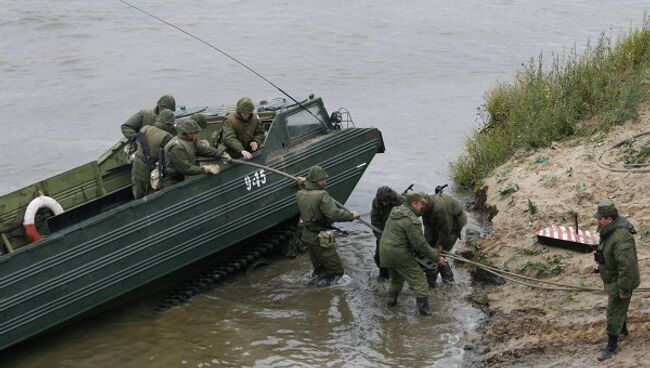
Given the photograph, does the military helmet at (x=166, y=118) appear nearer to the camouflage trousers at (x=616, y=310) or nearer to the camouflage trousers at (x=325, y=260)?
the camouflage trousers at (x=325, y=260)

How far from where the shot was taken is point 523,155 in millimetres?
14273

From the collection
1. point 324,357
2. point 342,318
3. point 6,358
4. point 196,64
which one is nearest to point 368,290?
point 342,318

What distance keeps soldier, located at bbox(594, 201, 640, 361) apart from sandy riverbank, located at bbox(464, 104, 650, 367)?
0.29 metres

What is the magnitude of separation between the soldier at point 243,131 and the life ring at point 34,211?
2.24 m

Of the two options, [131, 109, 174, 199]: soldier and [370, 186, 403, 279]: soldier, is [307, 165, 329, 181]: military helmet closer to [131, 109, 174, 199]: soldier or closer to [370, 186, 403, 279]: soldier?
[370, 186, 403, 279]: soldier

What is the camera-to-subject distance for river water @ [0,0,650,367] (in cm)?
1075

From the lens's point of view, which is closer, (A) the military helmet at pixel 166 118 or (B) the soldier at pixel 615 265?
(B) the soldier at pixel 615 265

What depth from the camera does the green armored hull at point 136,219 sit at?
34.6ft

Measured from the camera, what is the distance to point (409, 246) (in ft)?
35.3

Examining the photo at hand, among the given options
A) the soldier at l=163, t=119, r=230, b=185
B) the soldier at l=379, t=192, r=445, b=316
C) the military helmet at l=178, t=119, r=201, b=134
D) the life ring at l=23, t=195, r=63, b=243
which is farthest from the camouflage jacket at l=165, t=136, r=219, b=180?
the soldier at l=379, t=192, r=445, b=316

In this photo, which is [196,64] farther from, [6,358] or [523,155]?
[6,358]

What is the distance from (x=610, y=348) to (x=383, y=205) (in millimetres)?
3538

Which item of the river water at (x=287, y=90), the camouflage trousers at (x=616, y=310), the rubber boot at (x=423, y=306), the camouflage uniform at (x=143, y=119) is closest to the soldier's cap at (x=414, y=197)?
the rubber boot at (x=423, y=306)

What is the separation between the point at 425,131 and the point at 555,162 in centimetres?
616
